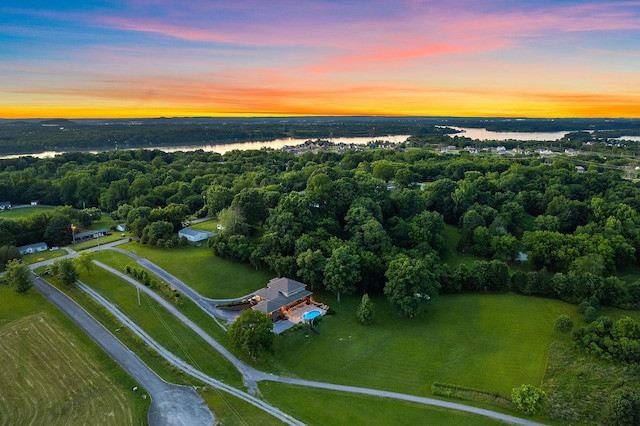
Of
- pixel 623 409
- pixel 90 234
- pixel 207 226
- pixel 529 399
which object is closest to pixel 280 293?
pixel 529 399

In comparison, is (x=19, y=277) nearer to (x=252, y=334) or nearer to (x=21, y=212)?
(x=252, y=334)

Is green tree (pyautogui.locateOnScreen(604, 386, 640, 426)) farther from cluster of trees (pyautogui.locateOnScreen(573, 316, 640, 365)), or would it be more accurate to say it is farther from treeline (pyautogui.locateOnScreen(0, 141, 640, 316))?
treeline (pyautogui.locateOnScreen(0, 141, 640, 316))

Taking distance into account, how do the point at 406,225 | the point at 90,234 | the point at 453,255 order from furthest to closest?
the point at 90,234 → the point at 453,255 → the point at 406,225

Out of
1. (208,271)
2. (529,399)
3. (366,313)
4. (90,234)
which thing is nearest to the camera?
(529,399)

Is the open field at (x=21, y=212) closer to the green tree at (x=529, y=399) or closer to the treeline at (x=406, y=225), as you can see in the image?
the treeline at (x=406, y=225)

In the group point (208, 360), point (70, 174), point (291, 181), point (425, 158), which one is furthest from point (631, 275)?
point (70, 174)

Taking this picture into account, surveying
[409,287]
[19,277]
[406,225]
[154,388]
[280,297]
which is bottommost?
[154,388]

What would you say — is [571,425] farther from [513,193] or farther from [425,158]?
[425,158]
